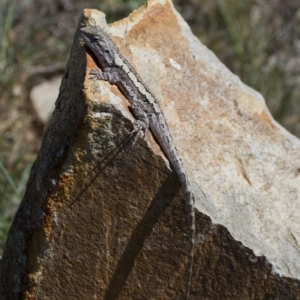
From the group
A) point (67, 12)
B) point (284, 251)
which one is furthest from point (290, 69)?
point (284, 251)

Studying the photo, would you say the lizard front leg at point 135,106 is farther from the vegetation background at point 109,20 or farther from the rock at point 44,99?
the rock at point 44,99

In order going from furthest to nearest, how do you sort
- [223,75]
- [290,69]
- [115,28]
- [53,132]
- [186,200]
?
[290,69], [223,75], [115,28], [53,132], [186,200]

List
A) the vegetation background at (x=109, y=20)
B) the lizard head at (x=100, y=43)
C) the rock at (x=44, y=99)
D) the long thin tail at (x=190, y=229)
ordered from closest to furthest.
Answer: the long thin tail at (x=190, y=229)
the lizard head at (x=100, y=43)
the vegetation background at (x=109, y=20)
the rock at (x=44, y=99)

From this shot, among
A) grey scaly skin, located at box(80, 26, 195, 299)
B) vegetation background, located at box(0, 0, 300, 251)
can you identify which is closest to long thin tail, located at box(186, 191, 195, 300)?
grey scaly skin, located at box(80, 26, 195, 299)

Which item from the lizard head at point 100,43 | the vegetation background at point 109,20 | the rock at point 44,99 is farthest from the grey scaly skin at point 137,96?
the rock at point 44,99

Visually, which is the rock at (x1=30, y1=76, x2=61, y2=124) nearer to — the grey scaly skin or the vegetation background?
the vegetation background

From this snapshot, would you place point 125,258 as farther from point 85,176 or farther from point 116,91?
point 116,91

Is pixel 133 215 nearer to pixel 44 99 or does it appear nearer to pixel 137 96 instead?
pixel 137 96
